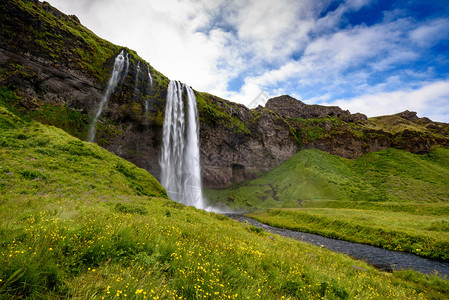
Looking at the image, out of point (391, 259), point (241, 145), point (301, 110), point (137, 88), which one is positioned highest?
point (301, 110)

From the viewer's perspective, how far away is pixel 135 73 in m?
50.7

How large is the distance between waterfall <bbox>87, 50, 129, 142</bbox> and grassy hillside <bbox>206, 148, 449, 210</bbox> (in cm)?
4453

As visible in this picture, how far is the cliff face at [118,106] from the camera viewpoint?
1359 inches

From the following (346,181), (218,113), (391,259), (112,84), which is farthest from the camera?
(218,113)

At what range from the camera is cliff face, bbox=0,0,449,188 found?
34531 mm

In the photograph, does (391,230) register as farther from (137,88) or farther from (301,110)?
(301,110)

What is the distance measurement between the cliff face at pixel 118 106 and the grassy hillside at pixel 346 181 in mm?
6824

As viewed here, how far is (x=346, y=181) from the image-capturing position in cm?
7156

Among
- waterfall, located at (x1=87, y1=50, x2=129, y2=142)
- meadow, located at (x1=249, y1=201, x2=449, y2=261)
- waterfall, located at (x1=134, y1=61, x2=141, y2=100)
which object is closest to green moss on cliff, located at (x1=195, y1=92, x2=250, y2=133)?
waterfall, located at (x1=134, y1=61, x2=141, y2=100)

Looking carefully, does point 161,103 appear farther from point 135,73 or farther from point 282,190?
point 282,190

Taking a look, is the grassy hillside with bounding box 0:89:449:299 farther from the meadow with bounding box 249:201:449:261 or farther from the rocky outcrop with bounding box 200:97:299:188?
the rocky outcrop with bounding box 200:97:299:188

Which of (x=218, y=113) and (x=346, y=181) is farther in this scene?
(x=218, y=113)

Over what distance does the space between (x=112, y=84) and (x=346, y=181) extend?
81.7 metres

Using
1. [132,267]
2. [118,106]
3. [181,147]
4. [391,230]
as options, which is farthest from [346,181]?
[132,267]
